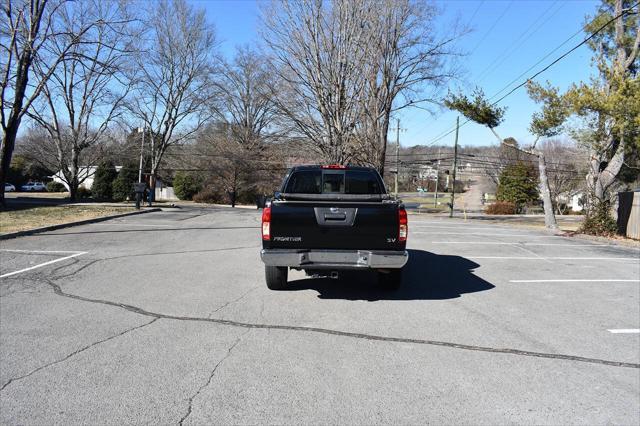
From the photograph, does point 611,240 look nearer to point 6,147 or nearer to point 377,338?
point 377,338

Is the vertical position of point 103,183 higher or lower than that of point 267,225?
higher

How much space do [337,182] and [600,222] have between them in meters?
14.3

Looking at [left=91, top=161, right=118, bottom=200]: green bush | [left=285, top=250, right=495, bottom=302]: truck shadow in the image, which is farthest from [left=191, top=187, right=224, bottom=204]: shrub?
[left=285, top=250, right=495, bottom=302]: truck shadow

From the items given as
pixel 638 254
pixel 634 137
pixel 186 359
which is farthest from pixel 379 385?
pixel 634 137

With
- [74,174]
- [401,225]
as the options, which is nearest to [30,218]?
[401,225]

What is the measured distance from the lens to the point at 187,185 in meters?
50.0

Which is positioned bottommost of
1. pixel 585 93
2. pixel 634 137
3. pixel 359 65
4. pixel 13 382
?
pixel 13 382

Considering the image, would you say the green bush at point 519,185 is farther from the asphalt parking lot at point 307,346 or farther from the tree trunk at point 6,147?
the asphalt parking lot at point 307,346

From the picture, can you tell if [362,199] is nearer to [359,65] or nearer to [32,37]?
[32,37]

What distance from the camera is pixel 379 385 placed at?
4.11m

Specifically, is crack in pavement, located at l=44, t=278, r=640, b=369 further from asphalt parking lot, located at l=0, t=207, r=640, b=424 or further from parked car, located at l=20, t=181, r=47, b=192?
parked car, located at l=20, t=181, r=47, b=192

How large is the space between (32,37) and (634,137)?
22939 millimetres

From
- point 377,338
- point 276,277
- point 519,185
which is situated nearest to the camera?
point 377,338

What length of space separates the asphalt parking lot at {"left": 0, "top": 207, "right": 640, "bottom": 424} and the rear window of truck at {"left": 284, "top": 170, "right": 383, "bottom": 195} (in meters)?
1.51
